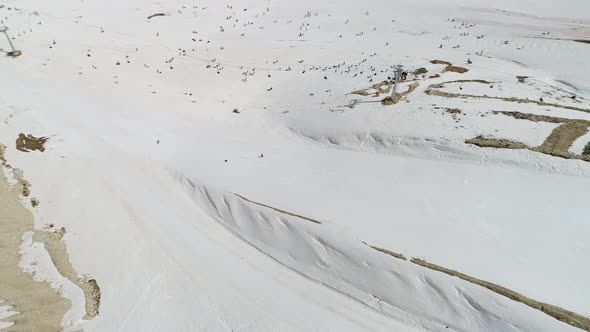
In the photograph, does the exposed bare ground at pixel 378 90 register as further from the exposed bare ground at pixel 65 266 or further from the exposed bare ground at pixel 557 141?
the exposed bare ground at pixel 65 266

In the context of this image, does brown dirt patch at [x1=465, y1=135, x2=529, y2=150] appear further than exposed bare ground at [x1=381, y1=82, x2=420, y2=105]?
No

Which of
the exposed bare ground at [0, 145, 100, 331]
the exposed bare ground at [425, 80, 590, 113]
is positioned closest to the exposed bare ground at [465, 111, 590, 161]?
the exposed bare ground at [425, 80, 590, 113]

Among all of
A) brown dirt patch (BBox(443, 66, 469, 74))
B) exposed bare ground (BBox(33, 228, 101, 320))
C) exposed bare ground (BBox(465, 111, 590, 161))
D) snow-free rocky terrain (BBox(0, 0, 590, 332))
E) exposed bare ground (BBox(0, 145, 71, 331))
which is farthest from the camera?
brown dirt patch (BBox(443, 66, 469, 74))

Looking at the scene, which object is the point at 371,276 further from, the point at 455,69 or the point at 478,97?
the point at 455,69

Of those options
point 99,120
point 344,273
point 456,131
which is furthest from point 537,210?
point 99,120

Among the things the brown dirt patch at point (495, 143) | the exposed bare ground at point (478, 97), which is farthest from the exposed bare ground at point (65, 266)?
the exposed bare ground at point (478, 97)

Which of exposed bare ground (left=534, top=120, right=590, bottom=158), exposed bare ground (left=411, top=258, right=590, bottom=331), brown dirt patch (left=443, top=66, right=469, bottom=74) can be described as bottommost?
exposed bare ground (left=411, top=258, right=590, bottom=331)

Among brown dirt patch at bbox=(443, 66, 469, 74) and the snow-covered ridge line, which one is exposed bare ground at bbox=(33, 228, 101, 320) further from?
brown dirt patch at bbox=(443, 66, 469, 74)
